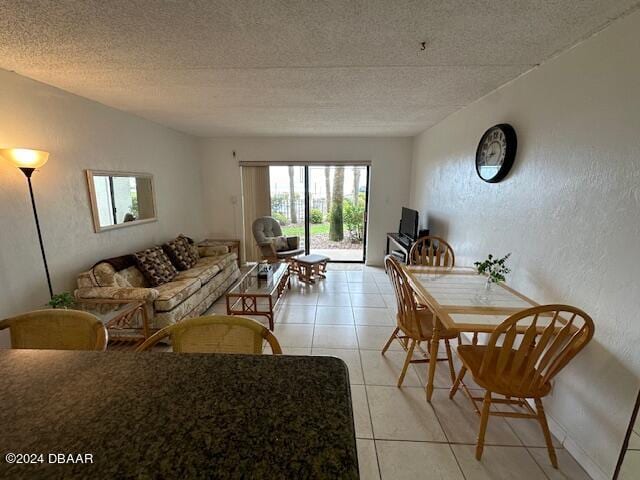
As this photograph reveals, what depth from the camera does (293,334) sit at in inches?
115

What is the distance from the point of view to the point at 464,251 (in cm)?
307

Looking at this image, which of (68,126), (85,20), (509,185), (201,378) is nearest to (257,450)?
(201,378)

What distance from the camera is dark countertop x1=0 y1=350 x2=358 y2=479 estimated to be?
0.57m

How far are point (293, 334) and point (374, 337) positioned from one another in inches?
32.4

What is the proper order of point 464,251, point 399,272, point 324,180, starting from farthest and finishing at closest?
1. point 324,180
2. point 464,251
3. point 399,272

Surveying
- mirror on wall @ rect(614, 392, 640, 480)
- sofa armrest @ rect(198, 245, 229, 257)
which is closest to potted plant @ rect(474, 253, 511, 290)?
mirror on wall @ rect(614, 392, 640, 480)

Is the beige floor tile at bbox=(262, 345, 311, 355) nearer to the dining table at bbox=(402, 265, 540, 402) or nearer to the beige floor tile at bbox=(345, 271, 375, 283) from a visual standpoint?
the dining table at bbox=(402, 265, 540, 402)

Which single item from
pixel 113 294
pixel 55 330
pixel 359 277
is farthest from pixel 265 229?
pixel 55 330

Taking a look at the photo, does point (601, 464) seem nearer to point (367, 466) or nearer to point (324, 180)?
point (367, 466)

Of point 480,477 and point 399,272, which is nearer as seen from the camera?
Answer: point 480,477

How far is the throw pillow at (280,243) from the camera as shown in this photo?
480 cm

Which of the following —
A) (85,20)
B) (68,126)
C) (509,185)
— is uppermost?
(85,20)

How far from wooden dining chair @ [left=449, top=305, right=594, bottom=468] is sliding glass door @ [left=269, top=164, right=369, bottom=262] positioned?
→ 160 inches

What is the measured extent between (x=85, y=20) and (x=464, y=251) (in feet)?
11.3
